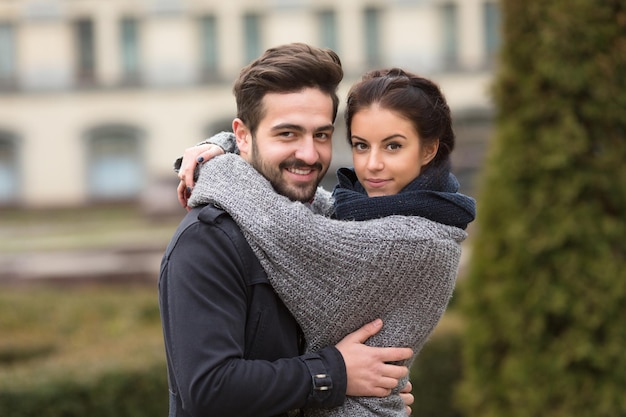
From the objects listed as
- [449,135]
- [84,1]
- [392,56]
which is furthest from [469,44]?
[449,135]

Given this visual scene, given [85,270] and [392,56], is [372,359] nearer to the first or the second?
[85,270]

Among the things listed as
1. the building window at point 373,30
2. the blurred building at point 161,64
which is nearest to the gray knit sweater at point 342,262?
the blurred building at point 161,64

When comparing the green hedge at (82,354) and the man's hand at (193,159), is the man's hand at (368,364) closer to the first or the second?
the man's hand at (193,159)

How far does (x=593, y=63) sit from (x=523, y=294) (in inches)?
50.4

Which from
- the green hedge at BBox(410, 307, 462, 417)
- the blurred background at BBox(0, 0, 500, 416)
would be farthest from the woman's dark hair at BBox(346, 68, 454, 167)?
the blurred background at BBox(0, 0, 500, 416)

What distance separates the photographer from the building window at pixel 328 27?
2712cm

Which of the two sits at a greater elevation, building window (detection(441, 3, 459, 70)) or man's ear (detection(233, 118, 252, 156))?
man's ear (detection(233, 118, 252, 156))

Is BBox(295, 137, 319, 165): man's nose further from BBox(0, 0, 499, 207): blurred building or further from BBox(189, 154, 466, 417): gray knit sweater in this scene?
BBox(0, 0, 499, 207): blurred building

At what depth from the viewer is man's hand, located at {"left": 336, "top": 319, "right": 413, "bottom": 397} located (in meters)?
2.27

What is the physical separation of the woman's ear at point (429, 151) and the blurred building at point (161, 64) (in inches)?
959

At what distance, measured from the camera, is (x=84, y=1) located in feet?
88.3

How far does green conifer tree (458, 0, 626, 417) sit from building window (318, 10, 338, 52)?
2237 centimetres

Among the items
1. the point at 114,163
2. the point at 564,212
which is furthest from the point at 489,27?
the point at 564,212

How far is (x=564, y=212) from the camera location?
4.86 meters
